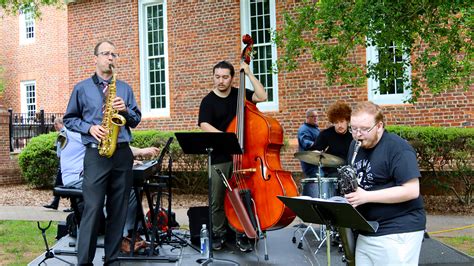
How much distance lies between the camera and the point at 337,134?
Answer: 706cm

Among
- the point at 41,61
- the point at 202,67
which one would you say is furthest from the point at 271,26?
the point at 41,61

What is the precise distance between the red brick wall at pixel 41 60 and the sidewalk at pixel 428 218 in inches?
586

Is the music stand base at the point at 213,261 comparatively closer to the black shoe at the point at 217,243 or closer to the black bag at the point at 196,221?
the black shoe at the point at 217,243

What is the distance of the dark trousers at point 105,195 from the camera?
5.39m

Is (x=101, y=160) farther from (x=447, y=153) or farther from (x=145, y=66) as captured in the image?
(x=145, y=66)

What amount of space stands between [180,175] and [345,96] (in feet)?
14.2

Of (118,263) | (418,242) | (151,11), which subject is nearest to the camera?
(418,242)

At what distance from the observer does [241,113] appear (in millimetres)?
6039

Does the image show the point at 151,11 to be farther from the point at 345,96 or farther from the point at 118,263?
the point at 118,263

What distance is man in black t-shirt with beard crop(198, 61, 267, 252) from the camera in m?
6.36

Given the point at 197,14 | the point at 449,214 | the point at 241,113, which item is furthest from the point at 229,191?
the point at 197,14

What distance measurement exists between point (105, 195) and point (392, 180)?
10.2 feet

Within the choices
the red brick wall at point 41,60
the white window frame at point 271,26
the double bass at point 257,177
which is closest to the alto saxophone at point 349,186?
the double bass at point 257,177

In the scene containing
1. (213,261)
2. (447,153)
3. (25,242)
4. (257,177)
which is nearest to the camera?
(213,261)
